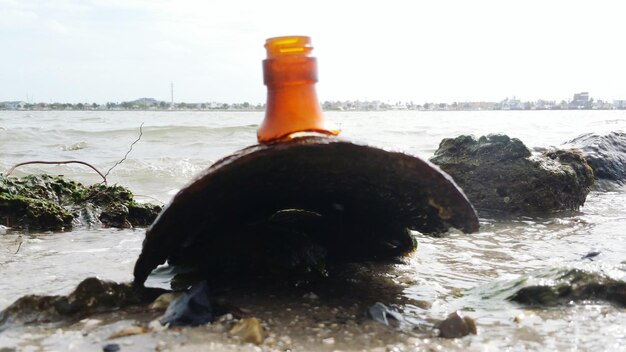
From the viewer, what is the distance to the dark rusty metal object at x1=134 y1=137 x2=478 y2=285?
79.3 inches

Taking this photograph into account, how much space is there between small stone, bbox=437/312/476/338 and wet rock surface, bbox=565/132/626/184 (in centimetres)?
613

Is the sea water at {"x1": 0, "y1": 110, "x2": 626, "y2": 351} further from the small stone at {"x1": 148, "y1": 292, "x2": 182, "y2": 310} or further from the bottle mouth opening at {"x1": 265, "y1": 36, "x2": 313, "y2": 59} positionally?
the small stone at {"x1": 148, "y1": 292, "x2": 182, "y2": 310}

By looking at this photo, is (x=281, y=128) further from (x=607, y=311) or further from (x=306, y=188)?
(x=607, y=311)

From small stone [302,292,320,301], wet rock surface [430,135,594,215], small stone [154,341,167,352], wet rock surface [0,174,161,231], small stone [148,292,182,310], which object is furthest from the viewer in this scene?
wet rock surface [430,135,594,215]

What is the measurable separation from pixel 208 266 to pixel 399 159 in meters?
1.28

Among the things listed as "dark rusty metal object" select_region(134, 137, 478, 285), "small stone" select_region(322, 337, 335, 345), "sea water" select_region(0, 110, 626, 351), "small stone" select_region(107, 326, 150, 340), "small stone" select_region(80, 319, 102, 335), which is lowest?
"sea water" select_region(0, 110, 626, 351)

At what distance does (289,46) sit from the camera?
6.70 feet

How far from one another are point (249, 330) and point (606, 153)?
7665 millimetres

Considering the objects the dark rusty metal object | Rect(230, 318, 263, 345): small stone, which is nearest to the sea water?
the dark rusty metal object

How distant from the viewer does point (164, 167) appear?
9281 millimetres

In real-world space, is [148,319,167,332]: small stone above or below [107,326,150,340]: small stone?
above

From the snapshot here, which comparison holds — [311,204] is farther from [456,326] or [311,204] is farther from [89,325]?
[89,325]

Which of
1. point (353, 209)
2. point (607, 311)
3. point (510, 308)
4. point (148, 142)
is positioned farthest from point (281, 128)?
point (148, 142)

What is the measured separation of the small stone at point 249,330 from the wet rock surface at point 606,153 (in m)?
6.56
